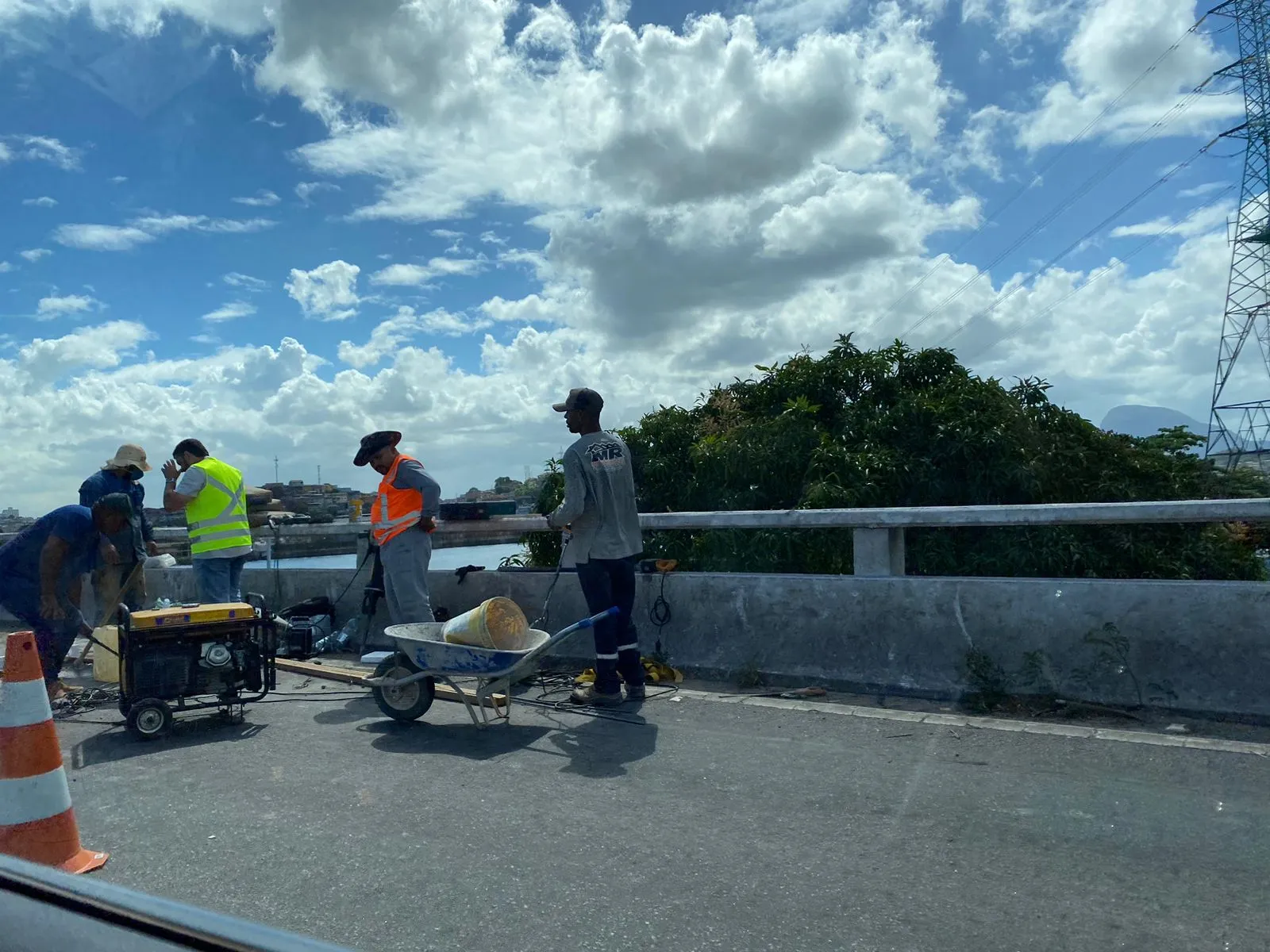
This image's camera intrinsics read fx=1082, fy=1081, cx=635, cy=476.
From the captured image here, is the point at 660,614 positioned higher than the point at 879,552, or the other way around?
the point at 879,552

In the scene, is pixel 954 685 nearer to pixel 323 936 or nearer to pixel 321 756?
Answer: pixel 321 756

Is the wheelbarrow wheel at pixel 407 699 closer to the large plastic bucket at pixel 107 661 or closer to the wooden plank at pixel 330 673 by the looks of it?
the wooden plank at pixel 330 673

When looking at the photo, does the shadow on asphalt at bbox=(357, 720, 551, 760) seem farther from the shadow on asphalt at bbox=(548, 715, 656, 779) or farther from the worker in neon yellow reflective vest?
the worker in neon yellow reflective vest

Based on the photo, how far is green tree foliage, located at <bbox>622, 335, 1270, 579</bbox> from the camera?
10.2 m

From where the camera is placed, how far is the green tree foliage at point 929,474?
10.2 m

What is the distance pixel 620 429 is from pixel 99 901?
1146cm

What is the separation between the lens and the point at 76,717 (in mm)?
7156

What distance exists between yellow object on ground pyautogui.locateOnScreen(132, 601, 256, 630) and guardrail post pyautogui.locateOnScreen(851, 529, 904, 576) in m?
3.96

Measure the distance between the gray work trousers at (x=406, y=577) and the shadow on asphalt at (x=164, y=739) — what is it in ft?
4.29

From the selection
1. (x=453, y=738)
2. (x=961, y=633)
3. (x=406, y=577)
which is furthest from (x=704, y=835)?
(x=406, y=577)

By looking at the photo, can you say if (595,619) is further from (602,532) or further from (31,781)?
(31,781)

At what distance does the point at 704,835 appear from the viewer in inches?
171

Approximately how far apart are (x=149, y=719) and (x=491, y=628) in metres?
2.07

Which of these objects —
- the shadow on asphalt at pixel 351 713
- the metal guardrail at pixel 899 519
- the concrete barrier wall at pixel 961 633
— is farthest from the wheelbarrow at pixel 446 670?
the metal guardrail at pixel 899 519
